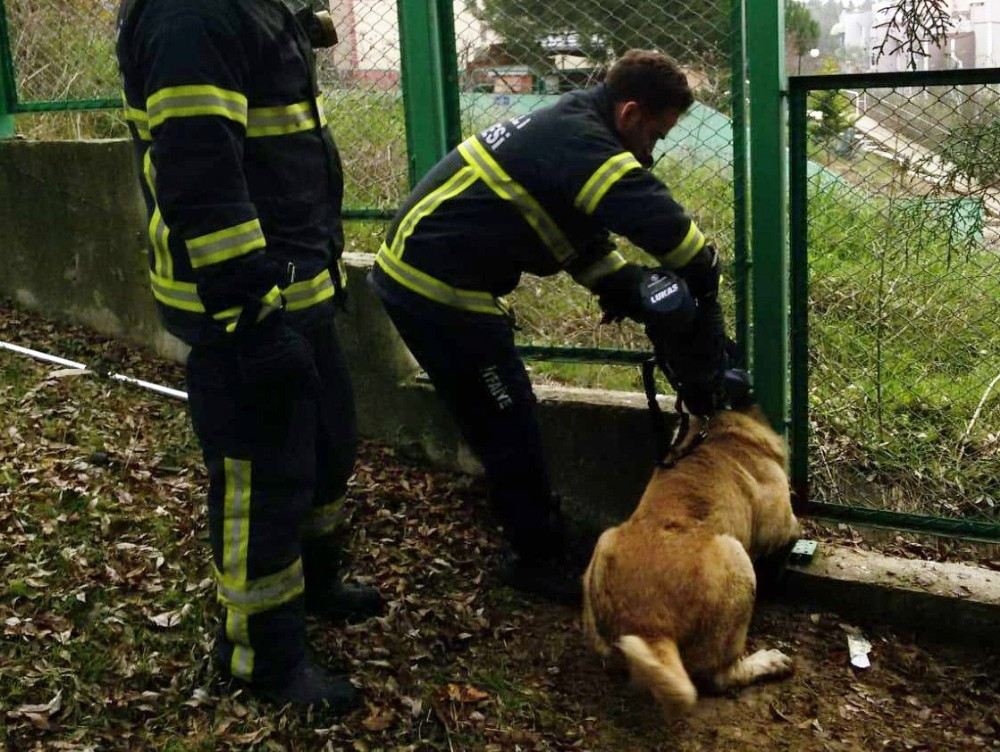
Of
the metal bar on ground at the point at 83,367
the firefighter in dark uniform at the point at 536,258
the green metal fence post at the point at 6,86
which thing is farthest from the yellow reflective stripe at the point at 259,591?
the green metal fence post at the point at 6,86

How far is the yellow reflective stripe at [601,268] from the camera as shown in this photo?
398cm

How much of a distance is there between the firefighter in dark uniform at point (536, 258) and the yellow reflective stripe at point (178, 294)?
3.16 ft

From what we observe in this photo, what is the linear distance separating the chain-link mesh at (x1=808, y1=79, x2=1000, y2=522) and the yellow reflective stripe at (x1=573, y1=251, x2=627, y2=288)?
0.77 m

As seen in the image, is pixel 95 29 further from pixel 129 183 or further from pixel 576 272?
pixel 576 272

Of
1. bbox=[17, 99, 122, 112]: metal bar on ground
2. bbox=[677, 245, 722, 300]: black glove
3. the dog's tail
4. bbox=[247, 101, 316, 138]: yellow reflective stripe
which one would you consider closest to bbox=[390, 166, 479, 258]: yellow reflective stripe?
bbox=[247, 101, 316, 138]: yellow reflective stripe

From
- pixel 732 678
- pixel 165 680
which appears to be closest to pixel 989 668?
pixel 732 678

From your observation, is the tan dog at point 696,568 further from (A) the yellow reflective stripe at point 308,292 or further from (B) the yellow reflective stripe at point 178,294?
(B) the yellow reflective stripe at point 178,294

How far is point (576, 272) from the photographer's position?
404cm

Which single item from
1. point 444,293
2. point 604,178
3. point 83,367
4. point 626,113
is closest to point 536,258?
point 444,293

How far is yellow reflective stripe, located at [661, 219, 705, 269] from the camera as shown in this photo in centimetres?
355

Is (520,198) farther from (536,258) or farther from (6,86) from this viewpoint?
(6,86)

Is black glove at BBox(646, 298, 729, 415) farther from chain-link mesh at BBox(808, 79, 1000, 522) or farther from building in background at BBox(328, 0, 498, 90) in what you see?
building in background at BBox(328, 0, 498, 90)

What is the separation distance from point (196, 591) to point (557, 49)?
8.67ft

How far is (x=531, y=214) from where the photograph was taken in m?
3.76
